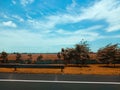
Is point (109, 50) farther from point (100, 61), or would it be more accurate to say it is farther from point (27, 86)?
point (27, 86)

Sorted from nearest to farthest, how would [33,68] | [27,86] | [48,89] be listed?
[48,89] → [27,86] → [33,68]

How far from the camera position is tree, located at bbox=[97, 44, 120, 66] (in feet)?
159

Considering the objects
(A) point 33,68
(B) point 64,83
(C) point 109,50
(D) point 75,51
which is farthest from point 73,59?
(B) point 64,83

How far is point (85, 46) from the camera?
50406mm

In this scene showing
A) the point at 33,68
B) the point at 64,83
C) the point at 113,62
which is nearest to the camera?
the point at 64,83

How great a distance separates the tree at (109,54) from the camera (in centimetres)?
4831

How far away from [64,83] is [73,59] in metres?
41.5

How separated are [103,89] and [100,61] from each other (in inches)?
1657

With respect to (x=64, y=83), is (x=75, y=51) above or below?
above

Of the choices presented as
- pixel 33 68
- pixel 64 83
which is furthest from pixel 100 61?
pixel 64 83

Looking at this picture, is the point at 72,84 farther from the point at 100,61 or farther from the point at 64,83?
the point at 100,61

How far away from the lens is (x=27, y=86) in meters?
9.07

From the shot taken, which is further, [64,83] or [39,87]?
[64,83]

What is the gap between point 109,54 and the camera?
159 feet
